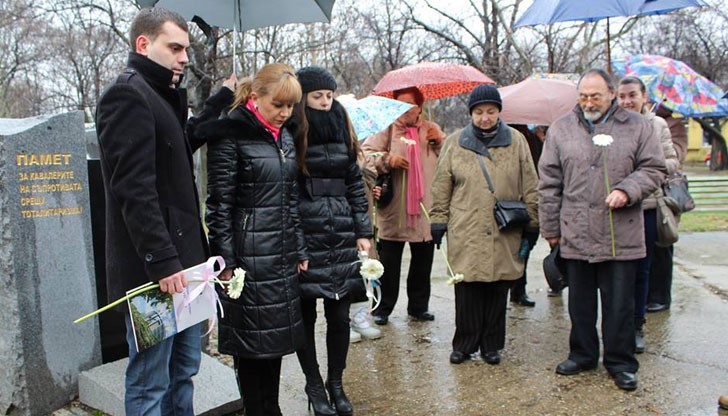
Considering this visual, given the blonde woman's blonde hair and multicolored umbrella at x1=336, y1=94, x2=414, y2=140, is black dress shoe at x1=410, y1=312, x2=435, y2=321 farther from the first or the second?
the blonde woman's blonde hair

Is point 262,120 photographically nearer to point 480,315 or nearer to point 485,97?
point 485,97

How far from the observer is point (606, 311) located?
4.03 m

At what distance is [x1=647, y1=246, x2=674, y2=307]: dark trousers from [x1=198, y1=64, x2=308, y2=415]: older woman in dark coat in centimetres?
371

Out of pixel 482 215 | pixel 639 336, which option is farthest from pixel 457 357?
pixel 639 336

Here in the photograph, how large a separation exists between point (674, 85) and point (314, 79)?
4268mm

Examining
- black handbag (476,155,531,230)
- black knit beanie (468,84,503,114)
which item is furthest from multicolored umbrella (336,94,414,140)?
black handbag (476,155,531,230)

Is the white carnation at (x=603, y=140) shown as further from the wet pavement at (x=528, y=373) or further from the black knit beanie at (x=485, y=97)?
the wet pavement at (x=528, y=373)

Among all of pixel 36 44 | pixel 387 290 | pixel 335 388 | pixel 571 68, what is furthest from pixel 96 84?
pixel 335 388

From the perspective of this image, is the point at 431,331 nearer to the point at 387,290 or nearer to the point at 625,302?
the point at 387,290

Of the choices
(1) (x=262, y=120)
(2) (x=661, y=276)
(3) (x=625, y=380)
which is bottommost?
(3) (x=625, y=380)

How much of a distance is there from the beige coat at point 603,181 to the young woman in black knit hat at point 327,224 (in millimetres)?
1353

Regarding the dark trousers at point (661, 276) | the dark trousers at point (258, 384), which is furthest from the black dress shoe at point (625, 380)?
the dark trousers at point (258, 384)

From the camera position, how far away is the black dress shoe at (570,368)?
13.5 feet

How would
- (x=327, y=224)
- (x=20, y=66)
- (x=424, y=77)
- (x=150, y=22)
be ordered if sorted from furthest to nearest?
(x=20, y=66) → (x=424, y=77) → (x=327, y=224) → (x=150, y=22)
